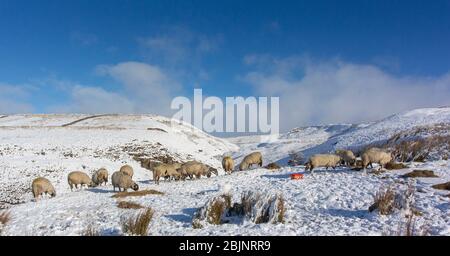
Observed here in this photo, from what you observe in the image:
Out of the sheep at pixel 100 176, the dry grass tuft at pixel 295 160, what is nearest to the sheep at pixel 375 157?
the dry grass tuft at pixel 295 160

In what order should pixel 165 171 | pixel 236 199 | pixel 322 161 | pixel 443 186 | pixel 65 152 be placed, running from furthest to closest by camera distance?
pixel 65 152 → pixel 165 171 → pixel 322 161 → pixel 236 199 → pixel 443 186

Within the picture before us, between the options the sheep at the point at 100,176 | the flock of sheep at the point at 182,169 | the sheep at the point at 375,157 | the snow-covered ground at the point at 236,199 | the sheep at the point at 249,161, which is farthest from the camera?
the sheep at the point at 249,161

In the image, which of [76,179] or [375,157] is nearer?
[375,157]

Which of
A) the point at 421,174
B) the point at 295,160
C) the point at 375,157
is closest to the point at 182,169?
the point at 375,157

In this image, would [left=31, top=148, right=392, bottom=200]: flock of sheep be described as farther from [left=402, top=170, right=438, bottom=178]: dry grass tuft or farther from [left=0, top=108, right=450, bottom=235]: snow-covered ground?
[left=402, top=170, right=438, bottom=178]: dry grass tuft

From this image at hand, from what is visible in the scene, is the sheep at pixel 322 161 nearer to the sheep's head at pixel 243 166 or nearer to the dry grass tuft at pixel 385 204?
the sheep's head at pixel 243 166

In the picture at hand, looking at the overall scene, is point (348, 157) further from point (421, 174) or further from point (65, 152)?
point (65, 152)

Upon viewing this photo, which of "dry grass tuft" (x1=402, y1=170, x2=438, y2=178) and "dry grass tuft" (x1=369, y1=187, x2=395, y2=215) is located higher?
"dry grass tuft" (x1=402, y1=170, x2=438, y2=178)

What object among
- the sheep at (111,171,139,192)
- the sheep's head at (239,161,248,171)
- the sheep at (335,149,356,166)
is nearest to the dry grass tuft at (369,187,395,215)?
the sheep at (335,149,356,166)

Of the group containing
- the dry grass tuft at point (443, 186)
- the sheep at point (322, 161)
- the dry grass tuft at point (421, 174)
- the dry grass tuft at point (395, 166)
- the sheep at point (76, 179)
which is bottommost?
the sheep at point (76, 179)

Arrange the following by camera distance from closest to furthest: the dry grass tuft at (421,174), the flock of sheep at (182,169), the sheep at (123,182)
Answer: the dry grass tuft at (421,174)
the flock of sheep at (182,169)
the sheep at (123,182)

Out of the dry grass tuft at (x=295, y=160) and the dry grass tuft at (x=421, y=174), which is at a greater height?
the dry grass tuft at (x=295, y=160)
